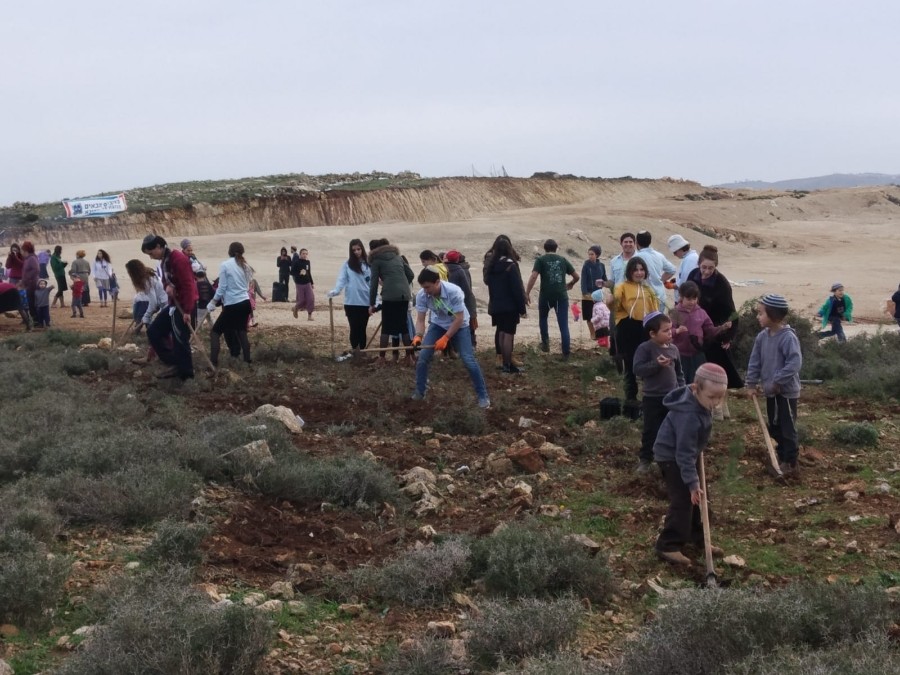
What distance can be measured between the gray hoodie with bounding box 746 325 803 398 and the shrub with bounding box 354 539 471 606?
3.17 metres

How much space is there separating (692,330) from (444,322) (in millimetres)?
2697

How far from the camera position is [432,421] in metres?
9.53

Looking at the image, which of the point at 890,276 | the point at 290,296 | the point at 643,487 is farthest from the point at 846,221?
the point at 643,487

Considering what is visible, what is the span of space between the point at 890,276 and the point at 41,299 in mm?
27155

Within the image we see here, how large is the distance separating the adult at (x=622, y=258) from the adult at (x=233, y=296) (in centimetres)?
445

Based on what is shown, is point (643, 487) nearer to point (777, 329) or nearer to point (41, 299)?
point (777, 329)

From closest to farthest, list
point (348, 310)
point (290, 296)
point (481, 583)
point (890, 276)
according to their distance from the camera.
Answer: point (481, 583) → point (348, 310) → point (290, 296) → point (890, 276)

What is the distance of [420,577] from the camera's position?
522cm

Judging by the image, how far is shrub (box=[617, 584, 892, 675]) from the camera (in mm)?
4035

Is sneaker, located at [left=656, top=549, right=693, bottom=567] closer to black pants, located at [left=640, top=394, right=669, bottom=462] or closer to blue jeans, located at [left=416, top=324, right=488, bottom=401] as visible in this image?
black pants, located at [left=640, top=394, right=669, bottom=462]

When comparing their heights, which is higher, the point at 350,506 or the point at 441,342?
the point at 441,342

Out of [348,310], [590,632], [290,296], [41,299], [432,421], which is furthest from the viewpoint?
[290,296]

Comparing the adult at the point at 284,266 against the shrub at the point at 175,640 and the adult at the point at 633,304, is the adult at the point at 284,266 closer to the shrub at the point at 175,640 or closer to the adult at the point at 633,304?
the adult at the point at 633,304

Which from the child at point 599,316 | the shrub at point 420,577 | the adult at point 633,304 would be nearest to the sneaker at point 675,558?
the shrub at point 420,577
